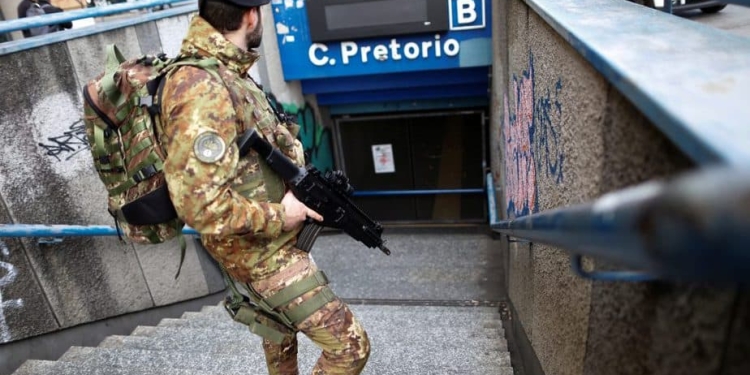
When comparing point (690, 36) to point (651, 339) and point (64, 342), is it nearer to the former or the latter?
point (651, 339)

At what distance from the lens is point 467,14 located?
563 centimetres

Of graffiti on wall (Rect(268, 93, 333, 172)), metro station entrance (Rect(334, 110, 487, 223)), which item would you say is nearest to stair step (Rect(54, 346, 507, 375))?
graffiti on wall (Rect(268, 93, 333, 172))

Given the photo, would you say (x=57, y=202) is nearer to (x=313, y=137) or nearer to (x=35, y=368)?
(x=35, y=368)

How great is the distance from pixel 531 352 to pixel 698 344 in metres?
1.67

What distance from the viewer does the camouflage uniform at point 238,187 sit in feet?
5.59

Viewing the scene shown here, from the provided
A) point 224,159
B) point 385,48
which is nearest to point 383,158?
point 385,48

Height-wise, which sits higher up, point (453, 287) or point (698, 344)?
point (698, 344)

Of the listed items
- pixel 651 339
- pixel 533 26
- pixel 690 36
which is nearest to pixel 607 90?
pixel 690 36

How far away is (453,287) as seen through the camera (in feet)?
17.3

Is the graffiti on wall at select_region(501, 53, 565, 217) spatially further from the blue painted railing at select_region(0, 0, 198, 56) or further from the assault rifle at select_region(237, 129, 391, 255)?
the blue painted railing at select_region(0, 0, 198, 56)

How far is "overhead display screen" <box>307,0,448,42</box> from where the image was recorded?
5691 millimetres

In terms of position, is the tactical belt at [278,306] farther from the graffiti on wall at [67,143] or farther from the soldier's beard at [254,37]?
the graffiti on wall at [67,143]

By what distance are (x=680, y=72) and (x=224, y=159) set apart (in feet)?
4.29

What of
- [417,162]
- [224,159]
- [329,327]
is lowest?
[417,162]
